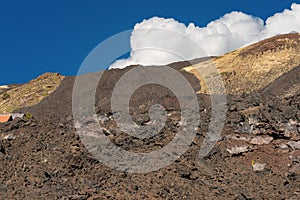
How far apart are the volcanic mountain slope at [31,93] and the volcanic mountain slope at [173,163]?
4048 cm

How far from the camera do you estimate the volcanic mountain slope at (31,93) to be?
5962 centimetres

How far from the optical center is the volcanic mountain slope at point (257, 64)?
53.9m

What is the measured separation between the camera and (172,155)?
1691 cm

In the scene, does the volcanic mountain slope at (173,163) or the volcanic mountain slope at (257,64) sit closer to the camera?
the volcanic mountain slope at (173,163)

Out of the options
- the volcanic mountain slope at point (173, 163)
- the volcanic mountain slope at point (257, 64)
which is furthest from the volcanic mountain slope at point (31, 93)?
the volcanic mountain slope at point (173, 163)

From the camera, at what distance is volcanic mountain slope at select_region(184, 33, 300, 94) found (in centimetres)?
5394

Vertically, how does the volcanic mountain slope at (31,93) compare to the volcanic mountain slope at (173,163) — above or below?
above

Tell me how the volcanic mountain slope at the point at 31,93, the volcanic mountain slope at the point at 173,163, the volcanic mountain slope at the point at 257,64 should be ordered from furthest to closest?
1. the volcanic mountain slope at the point at 31,93
2. the volcanic mountain slope at the point at 257,64
3. the volcanic mountain slope at the point at 173,163

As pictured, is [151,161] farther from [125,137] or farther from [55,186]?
[55,186]

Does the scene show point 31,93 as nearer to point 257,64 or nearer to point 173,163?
point 257,64

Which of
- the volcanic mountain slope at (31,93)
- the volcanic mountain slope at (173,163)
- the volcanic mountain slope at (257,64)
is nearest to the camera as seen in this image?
the volcanic mountain slope at (173,163)

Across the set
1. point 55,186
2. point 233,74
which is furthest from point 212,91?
point 55,186

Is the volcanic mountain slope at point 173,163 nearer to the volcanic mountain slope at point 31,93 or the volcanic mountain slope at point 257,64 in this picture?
the volcanic mountain slope at point 257,64

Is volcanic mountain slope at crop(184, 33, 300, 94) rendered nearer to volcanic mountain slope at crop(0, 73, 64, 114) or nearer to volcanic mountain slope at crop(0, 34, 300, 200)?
volcanic mountain slope at crop(0, 73, 64, 114)
